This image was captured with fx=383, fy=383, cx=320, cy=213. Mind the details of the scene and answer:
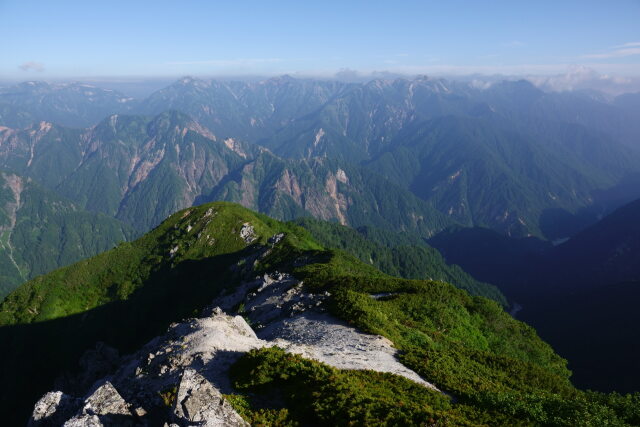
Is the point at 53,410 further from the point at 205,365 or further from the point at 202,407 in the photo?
the point at 202,407

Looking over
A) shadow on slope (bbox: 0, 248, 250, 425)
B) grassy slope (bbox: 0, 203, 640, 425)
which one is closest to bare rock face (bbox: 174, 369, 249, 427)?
grassy slope (bbox: 0, 203, 640, 425)

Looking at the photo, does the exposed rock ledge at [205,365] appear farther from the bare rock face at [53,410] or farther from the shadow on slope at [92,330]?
the shadow on slope at [92,330]

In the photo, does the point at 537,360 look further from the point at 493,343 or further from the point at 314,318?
the point at 314,318

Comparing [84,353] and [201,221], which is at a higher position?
[201,221]

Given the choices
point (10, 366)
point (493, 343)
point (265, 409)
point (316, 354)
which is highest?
A: point (265, 409)

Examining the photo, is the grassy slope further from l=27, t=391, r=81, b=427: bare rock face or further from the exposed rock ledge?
l=27, t=391, r=81, b=427: bare rock face

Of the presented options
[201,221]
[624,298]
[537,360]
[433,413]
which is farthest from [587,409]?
[624,298]

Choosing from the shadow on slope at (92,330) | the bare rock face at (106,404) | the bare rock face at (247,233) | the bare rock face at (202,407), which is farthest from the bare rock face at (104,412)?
the bare rock face at (247,233)
